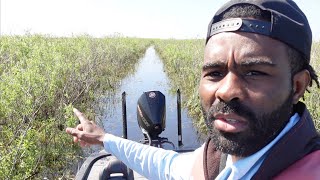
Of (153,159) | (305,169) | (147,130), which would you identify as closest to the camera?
(305,169)

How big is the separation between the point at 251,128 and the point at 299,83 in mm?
211

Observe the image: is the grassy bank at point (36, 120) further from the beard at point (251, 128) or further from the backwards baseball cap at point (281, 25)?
the backwards baseball cap at point (281, 25)

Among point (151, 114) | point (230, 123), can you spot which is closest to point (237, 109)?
point (230, 123)

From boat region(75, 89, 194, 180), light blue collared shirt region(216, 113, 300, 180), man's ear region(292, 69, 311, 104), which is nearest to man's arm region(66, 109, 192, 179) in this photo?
light blue collared shirt region(216, 113, 300, 180)

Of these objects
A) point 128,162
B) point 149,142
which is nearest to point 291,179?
point 128,162

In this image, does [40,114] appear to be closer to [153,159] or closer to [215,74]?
[153,159]

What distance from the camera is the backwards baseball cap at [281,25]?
99 cm

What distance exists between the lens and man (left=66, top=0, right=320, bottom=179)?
0.99 meters

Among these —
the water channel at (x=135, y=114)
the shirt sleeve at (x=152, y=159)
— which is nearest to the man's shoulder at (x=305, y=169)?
the shirt sleeve at (x=152, y=159)

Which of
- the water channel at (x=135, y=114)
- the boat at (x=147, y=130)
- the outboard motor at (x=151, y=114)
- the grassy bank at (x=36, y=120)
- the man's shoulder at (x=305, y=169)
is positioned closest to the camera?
the man's shoulder at (x=305, y=169)

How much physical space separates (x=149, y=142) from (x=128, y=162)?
175cm

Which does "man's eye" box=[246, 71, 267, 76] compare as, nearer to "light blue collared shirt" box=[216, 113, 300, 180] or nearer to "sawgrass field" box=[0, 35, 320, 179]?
"light blue collared shirt" box=[216, 113, 300, 180]

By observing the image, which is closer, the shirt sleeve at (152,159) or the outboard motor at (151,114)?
the shirt sleeve at (152,159)

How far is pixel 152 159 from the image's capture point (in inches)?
63.1
